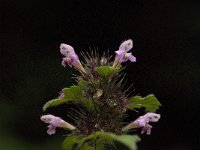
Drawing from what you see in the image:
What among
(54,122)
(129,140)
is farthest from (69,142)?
(129,140)

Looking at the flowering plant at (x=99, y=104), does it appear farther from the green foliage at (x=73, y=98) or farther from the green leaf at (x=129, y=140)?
the green leaf at (x=129, y=140)

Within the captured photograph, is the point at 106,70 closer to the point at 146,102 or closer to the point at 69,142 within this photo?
the point at 146,102

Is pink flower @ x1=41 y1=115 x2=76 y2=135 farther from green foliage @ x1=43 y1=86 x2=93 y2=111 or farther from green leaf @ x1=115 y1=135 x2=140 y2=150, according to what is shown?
green leaf @ x1=115 y1=135 x2=140 y2=150

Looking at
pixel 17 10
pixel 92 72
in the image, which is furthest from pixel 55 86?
pixel 92 72

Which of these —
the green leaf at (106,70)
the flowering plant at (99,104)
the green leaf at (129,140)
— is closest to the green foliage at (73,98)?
the flowering plant at (99,104)

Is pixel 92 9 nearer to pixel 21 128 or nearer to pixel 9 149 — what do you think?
pixel 21 128

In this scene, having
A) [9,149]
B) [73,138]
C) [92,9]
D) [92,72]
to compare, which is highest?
[92,9]
